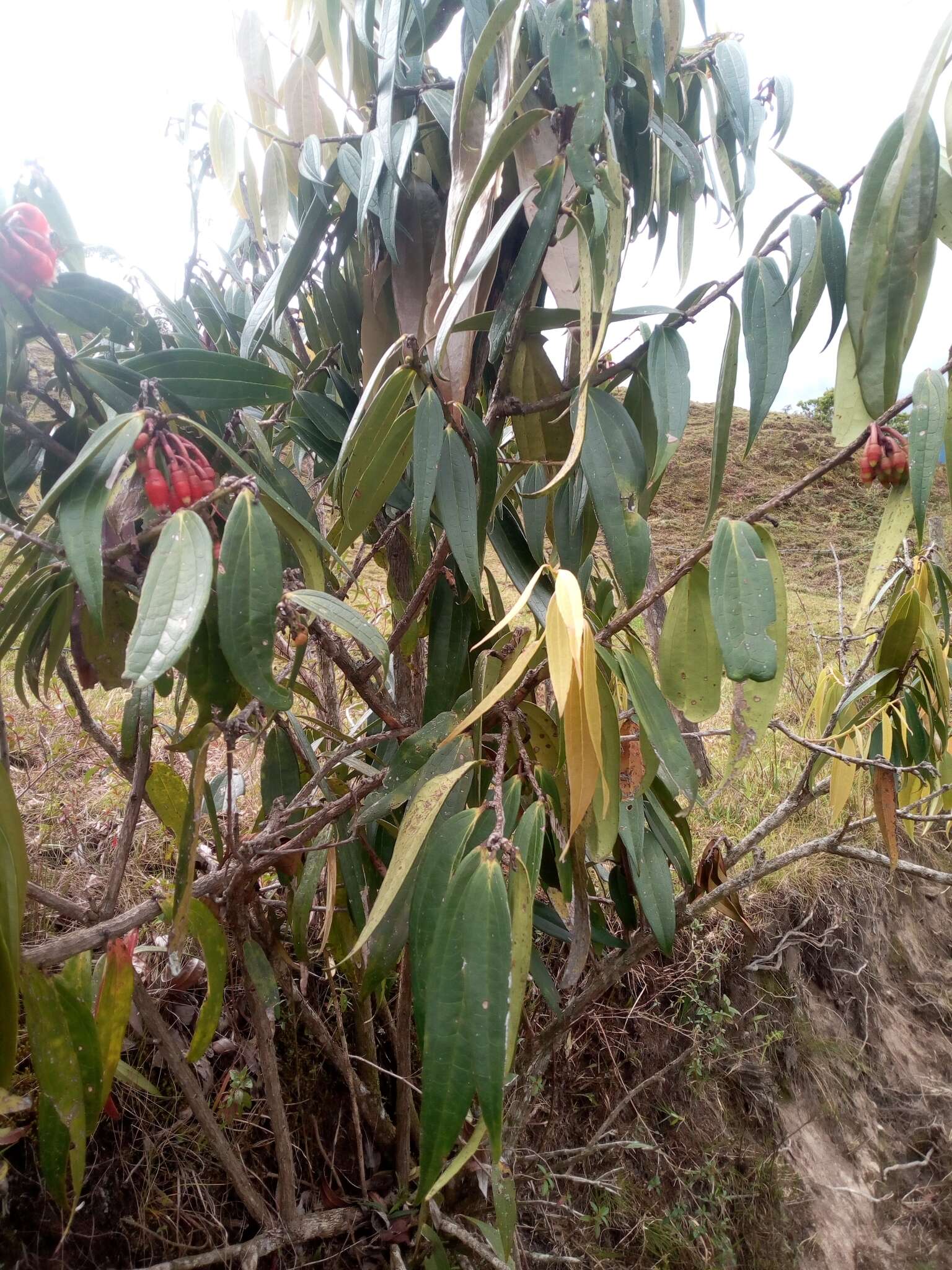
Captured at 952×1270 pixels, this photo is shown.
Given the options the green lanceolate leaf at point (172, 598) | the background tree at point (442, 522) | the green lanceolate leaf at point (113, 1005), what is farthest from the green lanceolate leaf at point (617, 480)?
the green lanceolate leaf at point (113, 1005)

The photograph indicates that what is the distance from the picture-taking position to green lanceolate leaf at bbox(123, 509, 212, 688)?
401 millimetres

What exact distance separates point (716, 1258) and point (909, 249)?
1652 millimetres

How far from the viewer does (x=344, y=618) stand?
52cm

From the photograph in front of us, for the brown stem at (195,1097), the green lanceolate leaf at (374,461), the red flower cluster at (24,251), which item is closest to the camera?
the red flower cluster at (24,251)

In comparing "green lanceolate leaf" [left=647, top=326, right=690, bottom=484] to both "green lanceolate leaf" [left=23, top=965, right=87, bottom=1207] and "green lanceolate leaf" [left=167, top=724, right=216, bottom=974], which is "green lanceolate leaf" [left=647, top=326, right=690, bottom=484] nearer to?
"green lanceolate leaf" [left=167, top=724, right=216, bottom=974]

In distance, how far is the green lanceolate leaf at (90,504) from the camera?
0.45 metres

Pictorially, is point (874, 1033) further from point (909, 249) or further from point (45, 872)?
point (909, 249)

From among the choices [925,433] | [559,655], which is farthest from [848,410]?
→ [559,655]

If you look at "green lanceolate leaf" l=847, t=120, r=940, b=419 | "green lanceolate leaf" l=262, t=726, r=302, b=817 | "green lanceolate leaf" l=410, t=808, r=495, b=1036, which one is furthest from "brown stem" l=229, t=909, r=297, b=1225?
"green lanceolate leaf" l=847, t=120, r=940, b=419

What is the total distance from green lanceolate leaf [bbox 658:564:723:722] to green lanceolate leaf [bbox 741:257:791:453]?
0.46ft

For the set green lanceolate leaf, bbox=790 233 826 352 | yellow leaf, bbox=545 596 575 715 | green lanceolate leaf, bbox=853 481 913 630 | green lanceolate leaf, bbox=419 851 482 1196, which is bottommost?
green lanceolate leaf, bbox=419 851 482 1196

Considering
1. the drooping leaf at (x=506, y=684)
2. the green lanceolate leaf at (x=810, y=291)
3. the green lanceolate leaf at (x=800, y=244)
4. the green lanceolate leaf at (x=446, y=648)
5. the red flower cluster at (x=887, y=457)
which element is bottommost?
the green lanceolate leaf at (x=446, y=648)

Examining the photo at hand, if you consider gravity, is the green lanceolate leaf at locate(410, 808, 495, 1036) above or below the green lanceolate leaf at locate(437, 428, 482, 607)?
below

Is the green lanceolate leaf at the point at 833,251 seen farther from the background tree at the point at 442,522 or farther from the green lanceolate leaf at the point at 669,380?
the green lanceolate leaf at the point at 669,380
